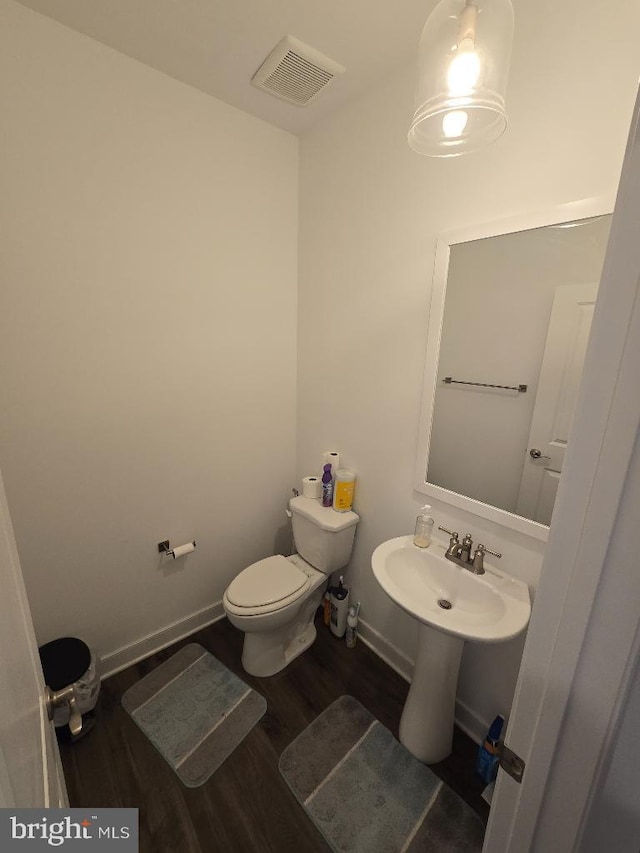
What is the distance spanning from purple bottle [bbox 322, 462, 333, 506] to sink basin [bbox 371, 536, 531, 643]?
0.51m

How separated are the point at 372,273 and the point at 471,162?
52 cm

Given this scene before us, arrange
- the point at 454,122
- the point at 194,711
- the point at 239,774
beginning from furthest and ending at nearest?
1. the point at 194,711
2. the point at 239,774
3. the point at 454,122

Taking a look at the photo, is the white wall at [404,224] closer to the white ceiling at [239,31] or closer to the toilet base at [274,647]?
the white ceiling at [239,31]

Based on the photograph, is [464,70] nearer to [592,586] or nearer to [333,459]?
[592,586]

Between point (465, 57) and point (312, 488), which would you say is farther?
point (312, 488)

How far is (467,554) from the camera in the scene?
1.27 meters

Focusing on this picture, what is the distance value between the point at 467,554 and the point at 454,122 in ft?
4.41

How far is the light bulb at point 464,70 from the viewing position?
2.45 ft

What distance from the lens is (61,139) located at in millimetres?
1207

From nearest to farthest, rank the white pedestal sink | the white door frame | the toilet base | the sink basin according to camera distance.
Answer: the white door frame < the sink basin < the white pedestal sink < the toilet base

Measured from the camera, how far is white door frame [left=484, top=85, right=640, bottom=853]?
0.37m

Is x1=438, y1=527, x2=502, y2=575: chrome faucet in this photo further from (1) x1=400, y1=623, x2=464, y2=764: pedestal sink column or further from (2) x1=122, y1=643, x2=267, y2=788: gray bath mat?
(2) x1=122, y1=643, x2=267, y2=788: gray bath mat

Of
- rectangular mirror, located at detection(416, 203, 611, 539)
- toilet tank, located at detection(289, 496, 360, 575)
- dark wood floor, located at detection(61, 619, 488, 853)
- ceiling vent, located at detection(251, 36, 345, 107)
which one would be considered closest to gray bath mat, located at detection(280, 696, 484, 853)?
dark wood floor, located at detection(61, 619, 488, 853)

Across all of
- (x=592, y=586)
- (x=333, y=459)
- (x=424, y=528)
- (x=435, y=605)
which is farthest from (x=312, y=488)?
(x=592, y=586)
